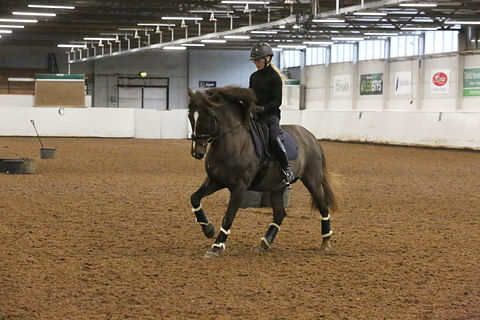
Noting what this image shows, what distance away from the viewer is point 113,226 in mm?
10148

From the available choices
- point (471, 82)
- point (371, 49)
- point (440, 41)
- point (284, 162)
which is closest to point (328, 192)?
point (284, 162)

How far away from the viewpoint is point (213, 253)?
790 centimetres

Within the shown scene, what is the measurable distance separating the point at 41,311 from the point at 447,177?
14687mm

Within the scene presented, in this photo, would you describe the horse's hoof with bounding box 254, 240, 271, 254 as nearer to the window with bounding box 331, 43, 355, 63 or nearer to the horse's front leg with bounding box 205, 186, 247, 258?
the horse's front leg with bounding box 205, 186, 247, 258

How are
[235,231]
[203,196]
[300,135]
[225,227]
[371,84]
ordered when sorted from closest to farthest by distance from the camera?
[225,227], [203,196], [300,135], [235,231], [371,84]

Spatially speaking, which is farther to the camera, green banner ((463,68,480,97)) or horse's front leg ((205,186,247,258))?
green banner ((463,68,480,97))

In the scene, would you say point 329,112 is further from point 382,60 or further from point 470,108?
point 470,108

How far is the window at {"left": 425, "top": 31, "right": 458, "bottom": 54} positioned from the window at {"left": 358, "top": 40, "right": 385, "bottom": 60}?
14.3 ft

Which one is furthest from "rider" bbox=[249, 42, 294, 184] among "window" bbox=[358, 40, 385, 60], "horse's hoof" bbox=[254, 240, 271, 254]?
"window" bbox=[358, 40, 385, 60]

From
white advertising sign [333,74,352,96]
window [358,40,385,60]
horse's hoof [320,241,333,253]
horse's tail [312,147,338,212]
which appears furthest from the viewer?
white advertising sign [333,74,352,96]

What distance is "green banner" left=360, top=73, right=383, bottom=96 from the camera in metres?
41.7

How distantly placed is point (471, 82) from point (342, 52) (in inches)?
533

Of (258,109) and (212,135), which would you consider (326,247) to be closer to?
(258,109)

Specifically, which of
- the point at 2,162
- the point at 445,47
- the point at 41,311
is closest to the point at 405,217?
the point at 41,311
